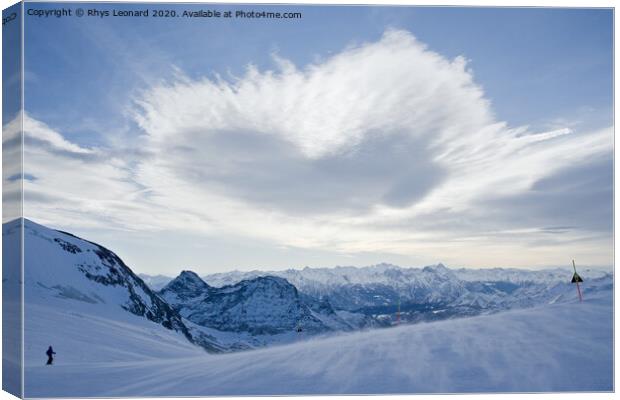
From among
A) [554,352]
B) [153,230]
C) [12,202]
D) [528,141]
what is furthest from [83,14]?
[554,352]

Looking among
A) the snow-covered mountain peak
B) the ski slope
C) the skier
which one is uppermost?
the snow-covered mountain peak

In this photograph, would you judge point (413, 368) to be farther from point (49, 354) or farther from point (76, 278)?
point (76, 278)

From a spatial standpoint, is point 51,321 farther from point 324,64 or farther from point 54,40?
point 324,64

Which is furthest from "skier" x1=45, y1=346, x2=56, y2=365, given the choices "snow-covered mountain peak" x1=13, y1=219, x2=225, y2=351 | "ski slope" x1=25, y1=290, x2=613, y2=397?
"snow-covered mountain peak" x1=13, y1=219, x2=225, y2=351

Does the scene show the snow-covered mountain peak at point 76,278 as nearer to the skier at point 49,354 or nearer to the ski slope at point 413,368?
the skier at point 49,354

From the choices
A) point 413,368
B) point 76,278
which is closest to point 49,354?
point 413,368

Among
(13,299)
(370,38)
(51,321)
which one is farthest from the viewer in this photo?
(51,321)

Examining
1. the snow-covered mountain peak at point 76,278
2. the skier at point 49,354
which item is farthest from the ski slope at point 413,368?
the snow-covered mountain peak at point 76,278

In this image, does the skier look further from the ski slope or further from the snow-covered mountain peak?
the snow-covered mountain peak
